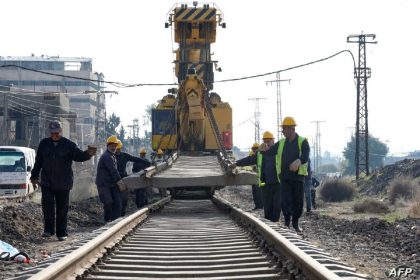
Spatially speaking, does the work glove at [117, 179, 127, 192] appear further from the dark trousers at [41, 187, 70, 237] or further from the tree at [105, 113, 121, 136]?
the tree at [105, 113, 121, 136]

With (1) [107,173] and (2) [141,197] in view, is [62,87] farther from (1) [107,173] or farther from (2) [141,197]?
(1) [107,173]

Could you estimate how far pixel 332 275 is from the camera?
5609 millimetres

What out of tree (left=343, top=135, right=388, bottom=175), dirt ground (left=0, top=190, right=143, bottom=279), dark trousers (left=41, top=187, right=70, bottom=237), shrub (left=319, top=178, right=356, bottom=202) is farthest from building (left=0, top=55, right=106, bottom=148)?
dark trousers (left=41, top=187, right=70, bottom=237)

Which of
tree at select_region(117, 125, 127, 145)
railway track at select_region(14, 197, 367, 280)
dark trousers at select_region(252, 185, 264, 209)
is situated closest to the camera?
railway track at select_region(14, 197, 367, 280)

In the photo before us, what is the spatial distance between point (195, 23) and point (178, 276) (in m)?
19.8

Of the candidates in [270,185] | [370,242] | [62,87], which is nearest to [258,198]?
[270,185]

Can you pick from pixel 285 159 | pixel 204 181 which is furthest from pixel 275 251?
pixel 204 181

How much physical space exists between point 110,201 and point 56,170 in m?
2.01

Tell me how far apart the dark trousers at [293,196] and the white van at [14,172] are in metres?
17.2

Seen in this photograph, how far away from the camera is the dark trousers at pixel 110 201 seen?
13.4m

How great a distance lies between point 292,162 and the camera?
11.8 metres

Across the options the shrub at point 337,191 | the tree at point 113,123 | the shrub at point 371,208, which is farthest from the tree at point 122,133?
the shrub at point 371,208

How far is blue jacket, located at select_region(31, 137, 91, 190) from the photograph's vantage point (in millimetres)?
11609

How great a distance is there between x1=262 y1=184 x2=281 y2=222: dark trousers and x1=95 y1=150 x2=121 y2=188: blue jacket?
2.78 m
